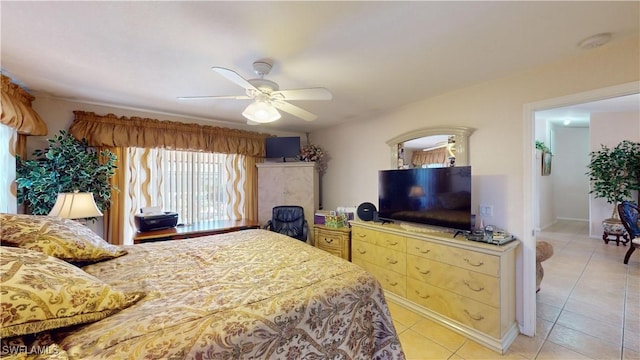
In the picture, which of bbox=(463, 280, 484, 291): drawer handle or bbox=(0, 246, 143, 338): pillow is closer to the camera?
bbox=(0, 246, 143, 338): pillow

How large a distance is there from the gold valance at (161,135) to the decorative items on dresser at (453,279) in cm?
256

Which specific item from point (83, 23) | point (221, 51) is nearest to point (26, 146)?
point (83, 23)

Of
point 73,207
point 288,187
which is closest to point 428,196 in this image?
point 288,187

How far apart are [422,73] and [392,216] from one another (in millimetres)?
1643

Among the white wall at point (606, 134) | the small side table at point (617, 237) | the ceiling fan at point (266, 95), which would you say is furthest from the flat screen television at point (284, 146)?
the white wall at point (606, 134)

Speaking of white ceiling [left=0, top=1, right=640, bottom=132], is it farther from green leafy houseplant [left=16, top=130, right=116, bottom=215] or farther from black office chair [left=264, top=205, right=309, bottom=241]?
black office chair [left=264, top=205, right=309, bottom=241]

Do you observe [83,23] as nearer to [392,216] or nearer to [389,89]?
[389,89]

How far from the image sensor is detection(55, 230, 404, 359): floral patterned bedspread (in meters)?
0.86

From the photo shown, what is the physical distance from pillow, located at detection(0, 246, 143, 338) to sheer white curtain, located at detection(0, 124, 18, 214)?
2226 mm

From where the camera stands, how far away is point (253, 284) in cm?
128

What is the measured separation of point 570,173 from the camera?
655 centimetres

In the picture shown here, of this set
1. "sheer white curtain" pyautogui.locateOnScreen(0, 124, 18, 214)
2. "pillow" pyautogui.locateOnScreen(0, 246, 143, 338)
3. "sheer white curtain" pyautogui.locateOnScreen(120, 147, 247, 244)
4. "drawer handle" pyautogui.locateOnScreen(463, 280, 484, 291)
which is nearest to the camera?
"pillow" pyautogui.locateOnScreen(0, 246, 143, 338)

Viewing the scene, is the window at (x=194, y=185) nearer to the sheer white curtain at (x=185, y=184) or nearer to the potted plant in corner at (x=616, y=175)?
the sheer white curtain at (x=185, y=184)

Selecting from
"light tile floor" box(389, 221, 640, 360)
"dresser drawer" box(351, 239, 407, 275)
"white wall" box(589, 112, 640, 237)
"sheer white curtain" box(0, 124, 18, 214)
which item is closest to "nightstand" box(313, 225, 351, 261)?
"dresser drawer" box(351, 239, 407, 275)
